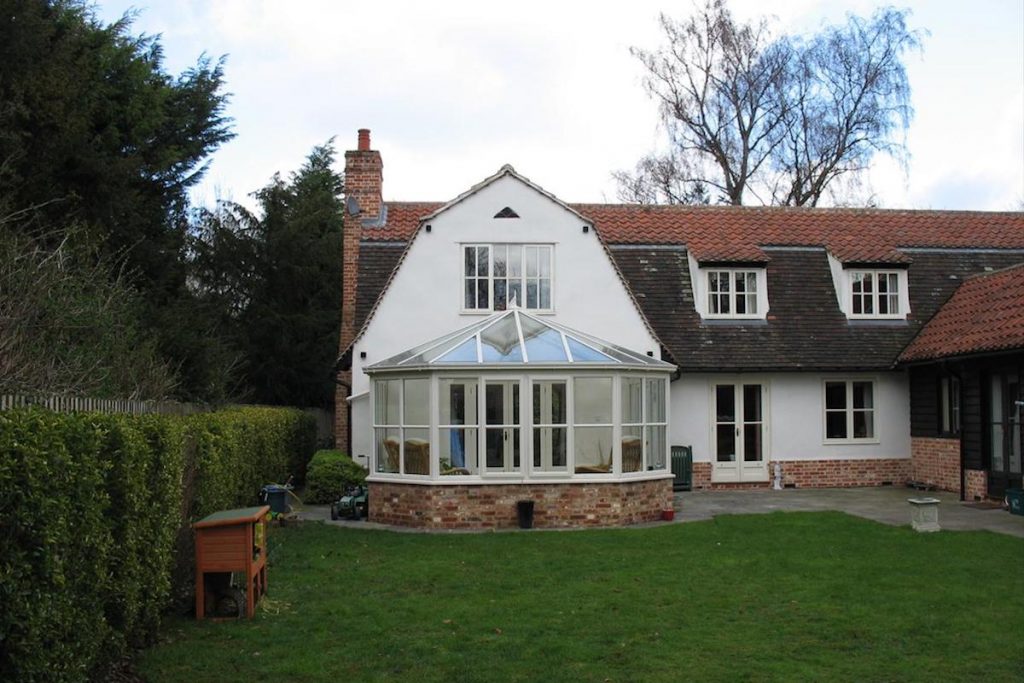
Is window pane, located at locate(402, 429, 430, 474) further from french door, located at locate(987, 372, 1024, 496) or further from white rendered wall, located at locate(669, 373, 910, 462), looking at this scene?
french door, located at locate(987, 372, 1024, 496)

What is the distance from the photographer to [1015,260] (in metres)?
24.7

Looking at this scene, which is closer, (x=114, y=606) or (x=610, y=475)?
(x=114, y=606)

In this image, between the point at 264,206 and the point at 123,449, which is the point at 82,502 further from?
the point at 264,206

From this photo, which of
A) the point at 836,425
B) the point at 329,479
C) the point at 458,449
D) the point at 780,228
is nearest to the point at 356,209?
the point at 329,479

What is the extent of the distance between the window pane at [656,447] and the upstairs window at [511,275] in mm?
4326

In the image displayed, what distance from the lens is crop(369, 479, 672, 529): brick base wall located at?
53.7ft

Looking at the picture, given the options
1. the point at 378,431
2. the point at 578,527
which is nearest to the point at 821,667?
the point at 578,527

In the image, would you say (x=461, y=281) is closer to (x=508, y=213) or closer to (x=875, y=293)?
(x=508, y=213)

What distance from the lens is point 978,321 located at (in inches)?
793

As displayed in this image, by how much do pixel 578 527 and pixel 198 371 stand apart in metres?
6.88

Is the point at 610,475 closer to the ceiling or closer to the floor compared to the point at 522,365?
closer to the floor

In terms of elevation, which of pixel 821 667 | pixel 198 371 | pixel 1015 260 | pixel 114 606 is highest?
pixel 1015 260

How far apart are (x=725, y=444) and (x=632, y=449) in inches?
238

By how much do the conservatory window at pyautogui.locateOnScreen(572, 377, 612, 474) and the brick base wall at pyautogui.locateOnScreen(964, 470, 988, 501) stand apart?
7289 millimetres
